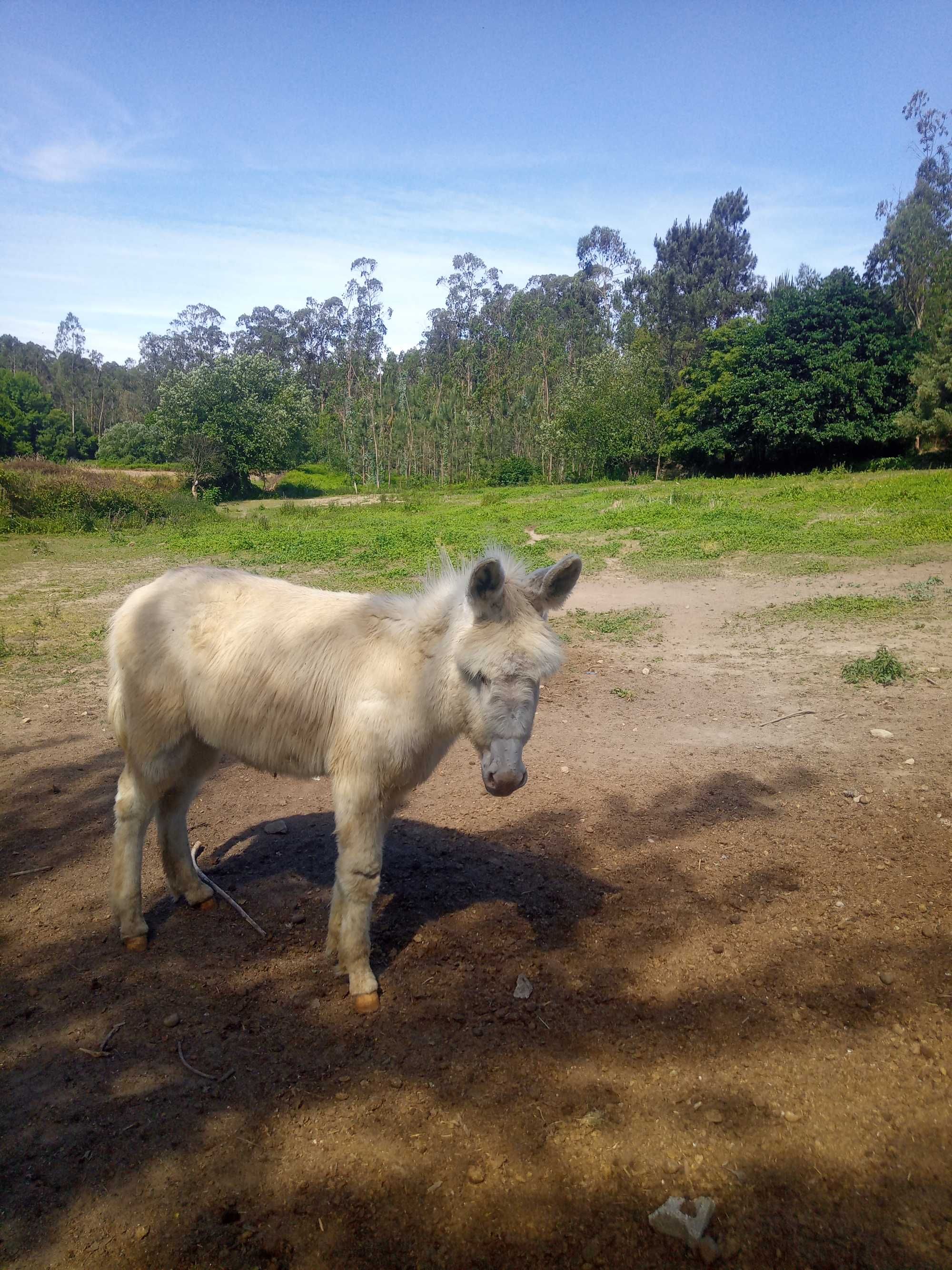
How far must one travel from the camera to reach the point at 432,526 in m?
22.1

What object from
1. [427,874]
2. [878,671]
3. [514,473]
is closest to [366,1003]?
[427,874]

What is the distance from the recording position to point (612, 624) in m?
11.1

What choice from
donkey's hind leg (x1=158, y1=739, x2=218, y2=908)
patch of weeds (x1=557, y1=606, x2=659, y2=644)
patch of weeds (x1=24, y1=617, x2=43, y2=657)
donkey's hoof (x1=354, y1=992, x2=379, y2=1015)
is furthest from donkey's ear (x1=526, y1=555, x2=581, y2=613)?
patch of weeds (x1=24, y1=617, x2=43, y2=657)

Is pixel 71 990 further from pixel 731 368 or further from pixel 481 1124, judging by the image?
pixel 731 368

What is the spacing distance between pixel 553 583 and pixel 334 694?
127 cm

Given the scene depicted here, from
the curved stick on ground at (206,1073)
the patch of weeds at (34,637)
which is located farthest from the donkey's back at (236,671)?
the patch of weeds at (34,637)

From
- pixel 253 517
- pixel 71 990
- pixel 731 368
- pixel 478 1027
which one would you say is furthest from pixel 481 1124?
pixel 731 368

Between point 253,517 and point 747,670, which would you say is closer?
point 747,670

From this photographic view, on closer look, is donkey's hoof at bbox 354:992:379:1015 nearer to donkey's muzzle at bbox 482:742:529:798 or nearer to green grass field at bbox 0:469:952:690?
donkey's muzzle at bbox 482:742:529:798

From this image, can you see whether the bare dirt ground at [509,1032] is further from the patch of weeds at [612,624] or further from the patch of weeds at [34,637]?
the patch of weeds at [34,637]

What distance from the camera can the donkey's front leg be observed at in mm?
3471

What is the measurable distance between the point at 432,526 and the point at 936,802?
715 inches

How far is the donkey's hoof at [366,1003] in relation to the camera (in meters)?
3.42

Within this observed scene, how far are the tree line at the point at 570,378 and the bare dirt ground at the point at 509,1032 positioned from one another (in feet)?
113
